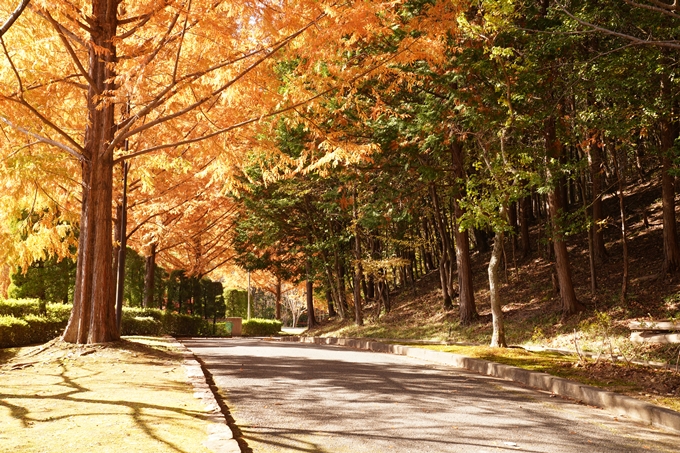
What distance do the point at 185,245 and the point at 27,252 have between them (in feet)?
64.1

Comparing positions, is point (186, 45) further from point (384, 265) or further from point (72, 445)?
point (384, 265)

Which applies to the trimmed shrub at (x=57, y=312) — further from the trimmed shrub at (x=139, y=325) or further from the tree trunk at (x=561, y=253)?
the tree trunk at (x=561, y=253)

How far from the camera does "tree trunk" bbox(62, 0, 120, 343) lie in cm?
1132

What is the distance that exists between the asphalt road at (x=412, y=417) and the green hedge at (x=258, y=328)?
3105 cm

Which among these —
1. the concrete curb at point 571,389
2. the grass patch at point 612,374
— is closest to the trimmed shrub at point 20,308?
the concrete curb at point 571,389

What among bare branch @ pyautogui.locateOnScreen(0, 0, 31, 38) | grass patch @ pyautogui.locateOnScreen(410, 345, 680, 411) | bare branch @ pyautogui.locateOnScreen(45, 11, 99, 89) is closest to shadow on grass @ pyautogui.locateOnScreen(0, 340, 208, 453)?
bare branch @ pyautogui.locateOnScreen(0, 0, 31, 38)


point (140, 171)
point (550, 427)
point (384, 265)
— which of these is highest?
point (140, 171)

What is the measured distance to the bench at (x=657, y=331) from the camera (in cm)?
927

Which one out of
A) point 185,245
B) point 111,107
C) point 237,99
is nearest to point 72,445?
point 237,99

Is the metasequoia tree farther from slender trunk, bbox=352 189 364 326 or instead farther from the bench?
slender trunk, bbox=352 189 364 326

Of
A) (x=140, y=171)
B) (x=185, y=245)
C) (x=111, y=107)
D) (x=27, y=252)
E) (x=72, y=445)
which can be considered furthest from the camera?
(x=185, y=245)

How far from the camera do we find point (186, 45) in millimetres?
11156

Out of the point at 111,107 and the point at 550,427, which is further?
the point at 111,107

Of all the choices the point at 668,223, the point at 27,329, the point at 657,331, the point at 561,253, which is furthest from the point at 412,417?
the point at 27,329
